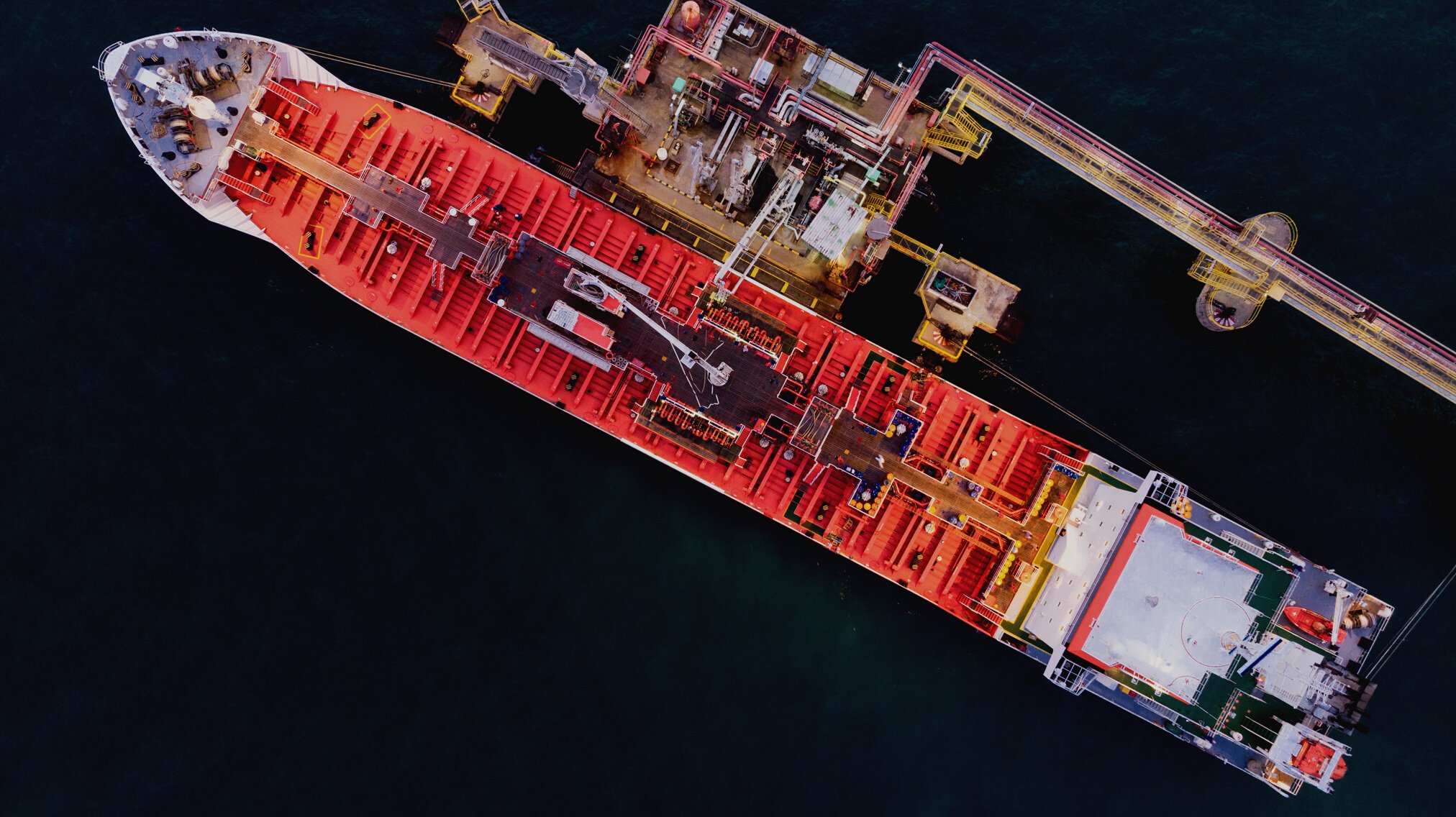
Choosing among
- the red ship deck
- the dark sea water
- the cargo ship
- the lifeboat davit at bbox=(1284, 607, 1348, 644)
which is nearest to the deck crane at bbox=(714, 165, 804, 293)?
the cargo ship

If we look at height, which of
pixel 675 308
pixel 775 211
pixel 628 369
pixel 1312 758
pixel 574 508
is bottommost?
pixel 574 508

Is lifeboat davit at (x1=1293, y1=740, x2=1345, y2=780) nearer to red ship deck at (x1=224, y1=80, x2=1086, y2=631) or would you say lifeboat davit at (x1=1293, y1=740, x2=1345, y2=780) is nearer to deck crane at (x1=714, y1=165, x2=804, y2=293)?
red ship deck at (x1=224, y1=80, x2=1086, y2=631)

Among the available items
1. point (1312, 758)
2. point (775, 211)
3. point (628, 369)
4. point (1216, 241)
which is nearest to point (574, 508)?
point (628, 369)

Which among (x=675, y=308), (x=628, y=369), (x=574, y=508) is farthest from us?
(x=574, y=508)

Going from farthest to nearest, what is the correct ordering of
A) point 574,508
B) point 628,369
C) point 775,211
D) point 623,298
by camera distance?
1. point 574,508
2. point 775,211
3. point 628,369
4. point 623,298

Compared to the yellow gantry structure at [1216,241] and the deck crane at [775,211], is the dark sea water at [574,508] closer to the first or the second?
the yellow gantry structure at [1216,241]

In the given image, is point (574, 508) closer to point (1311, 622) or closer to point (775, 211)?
point (775, 211)

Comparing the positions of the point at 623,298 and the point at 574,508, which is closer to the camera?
the point at 623,298
